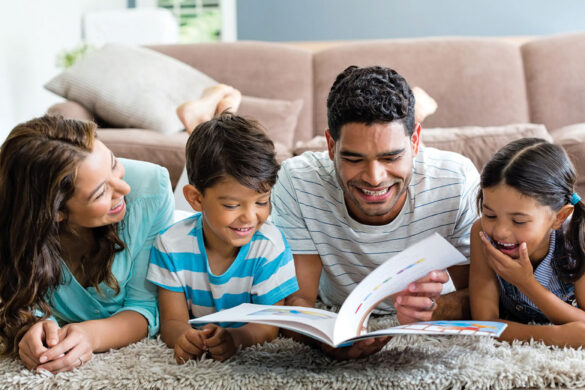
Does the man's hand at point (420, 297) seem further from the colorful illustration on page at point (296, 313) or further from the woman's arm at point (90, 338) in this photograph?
the woman's arm at point (90, 338)

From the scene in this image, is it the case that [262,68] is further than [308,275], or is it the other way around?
[262,68]

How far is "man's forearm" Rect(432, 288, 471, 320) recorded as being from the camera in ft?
4.50

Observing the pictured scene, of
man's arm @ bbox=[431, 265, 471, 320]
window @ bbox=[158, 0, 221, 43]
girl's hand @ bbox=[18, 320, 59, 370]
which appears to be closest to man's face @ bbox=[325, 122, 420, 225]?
man's arm @ bbox=[431, 265, 471, 320]

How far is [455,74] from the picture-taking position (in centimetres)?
272

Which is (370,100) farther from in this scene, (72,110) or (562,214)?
(72,110)

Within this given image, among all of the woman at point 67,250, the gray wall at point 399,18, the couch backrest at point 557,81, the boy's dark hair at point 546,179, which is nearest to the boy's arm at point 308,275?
the woman at point 67,250

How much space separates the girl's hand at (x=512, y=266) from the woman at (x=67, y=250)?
28.6 inches

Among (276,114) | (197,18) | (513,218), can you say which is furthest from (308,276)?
(197,18)

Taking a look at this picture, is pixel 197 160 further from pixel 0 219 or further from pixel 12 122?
pixel 12 122

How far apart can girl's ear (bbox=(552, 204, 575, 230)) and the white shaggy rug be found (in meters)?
0.26

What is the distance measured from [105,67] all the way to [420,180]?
5.98 feet

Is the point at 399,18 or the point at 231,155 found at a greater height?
the point at 399,18

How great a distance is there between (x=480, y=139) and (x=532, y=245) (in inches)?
38.2

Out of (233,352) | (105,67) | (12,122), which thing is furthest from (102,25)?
(233,352)
